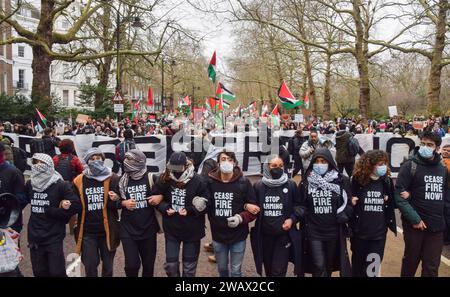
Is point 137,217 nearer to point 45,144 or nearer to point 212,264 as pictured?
point 212,264

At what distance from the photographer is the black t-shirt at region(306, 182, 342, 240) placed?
435 cm

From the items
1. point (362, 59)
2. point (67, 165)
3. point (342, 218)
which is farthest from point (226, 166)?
point (362, 59)

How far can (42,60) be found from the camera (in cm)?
1862

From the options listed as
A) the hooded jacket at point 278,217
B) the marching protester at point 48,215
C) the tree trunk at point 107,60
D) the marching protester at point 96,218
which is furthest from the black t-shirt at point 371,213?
the tree trunk at point 107,60

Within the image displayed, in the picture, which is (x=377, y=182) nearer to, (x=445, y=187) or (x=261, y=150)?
(x=445, y=187)

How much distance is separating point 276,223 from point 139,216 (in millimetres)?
1438

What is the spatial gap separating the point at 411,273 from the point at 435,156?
129 centimetres

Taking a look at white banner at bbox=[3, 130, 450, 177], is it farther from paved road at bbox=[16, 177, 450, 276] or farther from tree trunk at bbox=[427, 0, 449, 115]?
tree trunk at bbox=[427, 0, 449, 115]

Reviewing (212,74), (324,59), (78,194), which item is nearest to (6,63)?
(324,59)

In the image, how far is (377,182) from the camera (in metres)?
4.54

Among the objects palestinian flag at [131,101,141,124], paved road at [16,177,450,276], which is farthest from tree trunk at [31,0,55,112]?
paved road at [16,177,450,276]

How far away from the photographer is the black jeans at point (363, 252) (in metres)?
4.48

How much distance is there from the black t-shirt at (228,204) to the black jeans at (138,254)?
0.71 metres

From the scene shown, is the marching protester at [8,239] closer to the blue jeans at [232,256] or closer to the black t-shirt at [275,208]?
the blue jeans at [232,256]
